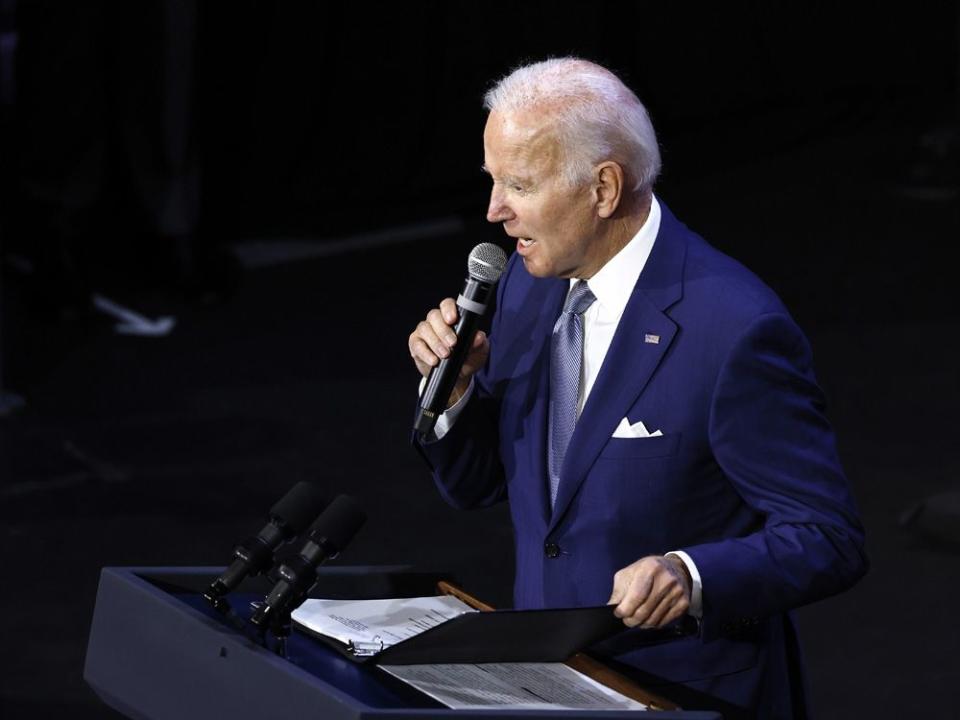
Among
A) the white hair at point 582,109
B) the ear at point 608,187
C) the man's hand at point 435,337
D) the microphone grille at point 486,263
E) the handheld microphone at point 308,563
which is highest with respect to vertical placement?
the white hair at point 582,109

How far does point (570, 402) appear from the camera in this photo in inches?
106

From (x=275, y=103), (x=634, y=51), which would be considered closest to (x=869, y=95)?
(x=634, y=51)

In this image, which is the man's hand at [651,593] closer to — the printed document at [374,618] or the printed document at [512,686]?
the printed document at [512,686]

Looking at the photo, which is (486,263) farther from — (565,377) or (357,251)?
(357,251)

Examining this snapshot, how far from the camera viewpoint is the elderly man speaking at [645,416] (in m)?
2.46

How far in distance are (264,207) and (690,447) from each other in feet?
22.4

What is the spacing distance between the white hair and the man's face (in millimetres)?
17

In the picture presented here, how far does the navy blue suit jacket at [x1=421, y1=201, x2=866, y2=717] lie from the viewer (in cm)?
245

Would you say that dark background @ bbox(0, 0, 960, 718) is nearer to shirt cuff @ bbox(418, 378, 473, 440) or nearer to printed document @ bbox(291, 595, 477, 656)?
shirt cuff @ bbox(418, 378, 473, 440)

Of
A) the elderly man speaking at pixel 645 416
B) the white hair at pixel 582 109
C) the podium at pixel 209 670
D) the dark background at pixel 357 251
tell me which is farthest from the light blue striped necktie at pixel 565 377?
the dark background at pixel 357 251

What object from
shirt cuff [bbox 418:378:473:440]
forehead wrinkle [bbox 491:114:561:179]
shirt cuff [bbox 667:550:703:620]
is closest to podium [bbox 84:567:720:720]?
shirt cuff [bbox 667:550:703:620]

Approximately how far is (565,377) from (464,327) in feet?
0.68

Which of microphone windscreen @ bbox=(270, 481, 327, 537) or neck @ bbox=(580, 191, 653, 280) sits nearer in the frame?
microphone windscreen @ bbox=(270, 481, 327, 537)

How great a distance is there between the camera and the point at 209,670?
229 cm
